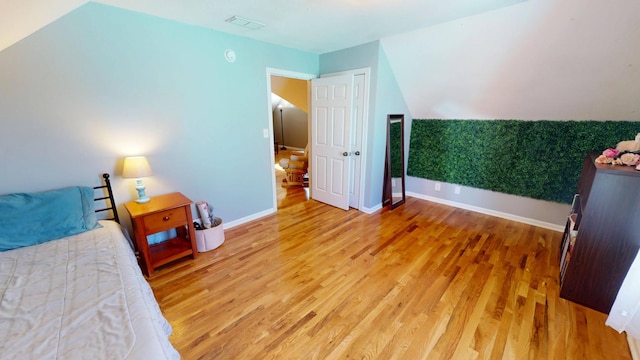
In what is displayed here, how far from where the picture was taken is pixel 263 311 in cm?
185

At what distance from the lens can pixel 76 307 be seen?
113cm

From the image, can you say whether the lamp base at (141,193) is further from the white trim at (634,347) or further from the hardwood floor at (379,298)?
the white trim at (634,347)

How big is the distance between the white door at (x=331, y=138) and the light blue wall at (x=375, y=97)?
252 millimetres

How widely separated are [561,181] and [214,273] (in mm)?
4084

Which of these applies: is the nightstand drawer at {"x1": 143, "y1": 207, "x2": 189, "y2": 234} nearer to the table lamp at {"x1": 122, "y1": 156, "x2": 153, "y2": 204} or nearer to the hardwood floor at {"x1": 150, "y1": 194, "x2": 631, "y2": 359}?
the table lamp at {"x1": 122, "y1": 156, "x2": 153, "y2": 204}

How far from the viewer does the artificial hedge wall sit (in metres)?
2.78

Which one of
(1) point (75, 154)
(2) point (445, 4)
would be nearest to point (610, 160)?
(2) point (445, 4)

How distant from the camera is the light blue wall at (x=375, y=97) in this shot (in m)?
3.14

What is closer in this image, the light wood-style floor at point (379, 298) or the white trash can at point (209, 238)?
the light wood-style floor at point (379, 298)

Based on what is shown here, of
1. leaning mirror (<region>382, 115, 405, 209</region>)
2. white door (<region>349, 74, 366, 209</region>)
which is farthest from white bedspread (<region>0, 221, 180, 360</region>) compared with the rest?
leaning mirror (<region>382, 115, 405, 209</region>)

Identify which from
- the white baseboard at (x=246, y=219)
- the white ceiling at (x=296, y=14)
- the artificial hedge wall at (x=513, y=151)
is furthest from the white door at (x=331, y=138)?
the artificial hedge wall at (x=513, y=151)

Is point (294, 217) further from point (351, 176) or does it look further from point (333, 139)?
point (333, 139)

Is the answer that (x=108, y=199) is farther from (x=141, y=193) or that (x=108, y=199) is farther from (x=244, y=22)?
(x=244, y=22)

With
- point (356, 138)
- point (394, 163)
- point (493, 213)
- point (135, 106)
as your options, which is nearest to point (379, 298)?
point (356, 138)
